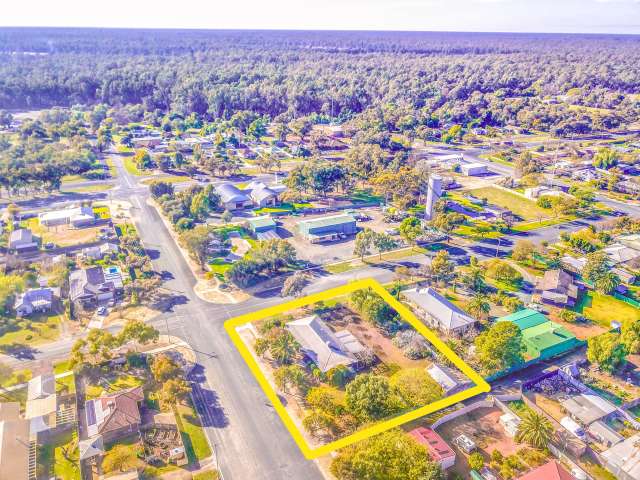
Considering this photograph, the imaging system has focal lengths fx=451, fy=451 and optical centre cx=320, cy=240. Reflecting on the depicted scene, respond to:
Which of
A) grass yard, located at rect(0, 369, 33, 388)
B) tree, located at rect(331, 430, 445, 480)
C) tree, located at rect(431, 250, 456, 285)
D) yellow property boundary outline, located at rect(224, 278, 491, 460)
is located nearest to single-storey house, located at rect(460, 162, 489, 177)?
tree, located at rect(431, 250, 456, 285)

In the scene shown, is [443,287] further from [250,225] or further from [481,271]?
[250,225]

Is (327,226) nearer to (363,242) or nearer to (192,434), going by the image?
(363,242)

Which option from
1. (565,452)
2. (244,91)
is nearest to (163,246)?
(565,452)

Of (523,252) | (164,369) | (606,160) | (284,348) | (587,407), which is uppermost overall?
(606,160)

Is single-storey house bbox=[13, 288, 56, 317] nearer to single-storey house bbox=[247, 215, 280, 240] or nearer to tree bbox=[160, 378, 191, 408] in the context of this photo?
tree bbox=[160, 378, 191, 408]

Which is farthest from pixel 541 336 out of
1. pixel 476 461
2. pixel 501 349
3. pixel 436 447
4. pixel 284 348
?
pixel 284 348

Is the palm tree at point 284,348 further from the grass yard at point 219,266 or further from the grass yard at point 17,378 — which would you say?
the grass yard at point 17,378
